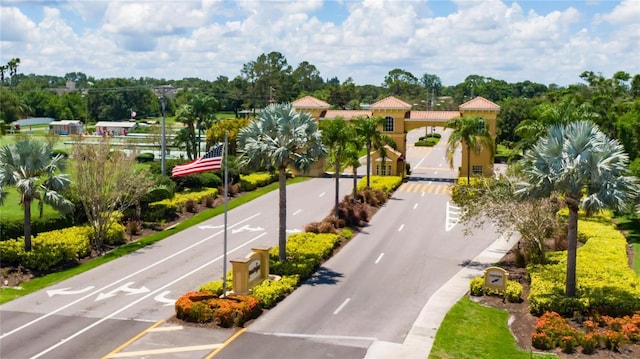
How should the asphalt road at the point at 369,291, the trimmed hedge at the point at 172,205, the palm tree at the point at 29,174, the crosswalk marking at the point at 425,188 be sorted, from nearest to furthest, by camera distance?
the asphalt road at the point at 369,291
the palm tree at the point at 29,174
the trimmed hedge at the point at 172,205
the crosswalk marking at the point at 425,188

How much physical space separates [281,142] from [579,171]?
1385 centimetres

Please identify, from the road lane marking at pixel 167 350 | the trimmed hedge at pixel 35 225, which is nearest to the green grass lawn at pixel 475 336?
the road lane marking at pixel 167 350

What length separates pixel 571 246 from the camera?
25.4 metres

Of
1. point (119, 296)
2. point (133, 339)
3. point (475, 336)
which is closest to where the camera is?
point (133, 339)

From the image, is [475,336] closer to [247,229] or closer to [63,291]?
[63,291]

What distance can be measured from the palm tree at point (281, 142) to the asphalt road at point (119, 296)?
5969 mm

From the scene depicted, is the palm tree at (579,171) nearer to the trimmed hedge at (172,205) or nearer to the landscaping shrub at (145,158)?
the trimmed hedge at (172,205)

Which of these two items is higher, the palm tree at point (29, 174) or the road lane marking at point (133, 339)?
the palm tree at point (29, 174)

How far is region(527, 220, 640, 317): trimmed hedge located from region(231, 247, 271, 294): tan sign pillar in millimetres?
11754

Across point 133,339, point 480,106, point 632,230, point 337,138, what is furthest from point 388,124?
point 133,339

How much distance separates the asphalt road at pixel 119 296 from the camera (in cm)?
2322

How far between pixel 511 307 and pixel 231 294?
38.8 ft

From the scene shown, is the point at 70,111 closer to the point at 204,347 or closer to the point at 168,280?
the point at 168,280

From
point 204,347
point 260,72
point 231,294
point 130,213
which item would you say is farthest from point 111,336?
point 260,72
